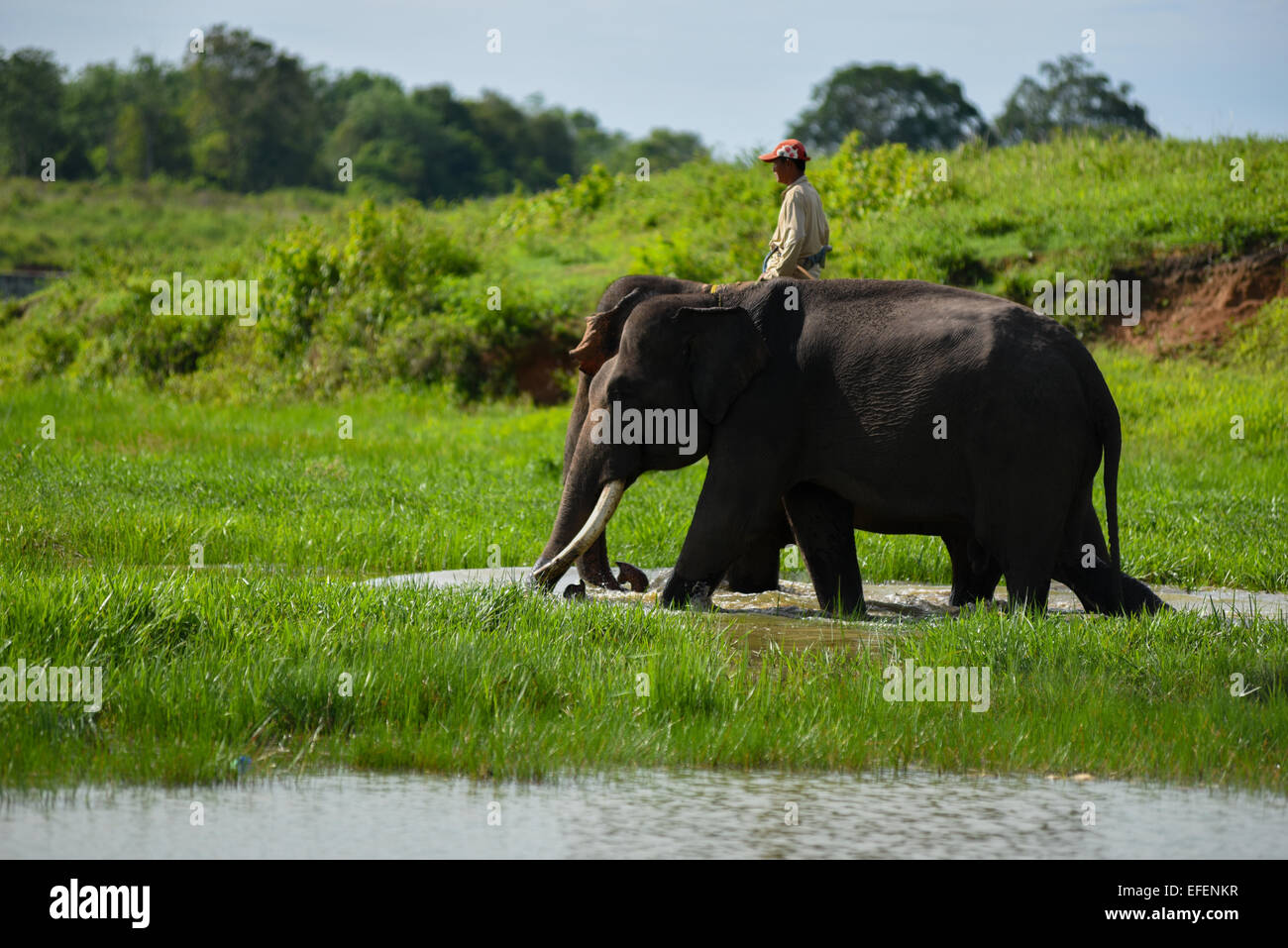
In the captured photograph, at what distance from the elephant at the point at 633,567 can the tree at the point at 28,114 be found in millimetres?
65470

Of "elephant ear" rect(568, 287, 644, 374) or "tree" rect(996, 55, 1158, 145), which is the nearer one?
"elephant ear" rect(568, 287, 644, 374)

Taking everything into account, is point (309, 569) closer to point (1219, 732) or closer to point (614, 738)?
point (614, 738)

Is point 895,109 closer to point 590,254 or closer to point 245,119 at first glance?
point 245,119

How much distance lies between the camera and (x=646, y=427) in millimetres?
9742

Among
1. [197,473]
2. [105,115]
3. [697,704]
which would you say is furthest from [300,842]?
[105,115]

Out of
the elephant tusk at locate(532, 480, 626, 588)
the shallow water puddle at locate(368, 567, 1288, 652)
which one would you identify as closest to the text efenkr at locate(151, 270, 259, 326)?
the shallow water puddle at locate(368, 567, 1288, 652)

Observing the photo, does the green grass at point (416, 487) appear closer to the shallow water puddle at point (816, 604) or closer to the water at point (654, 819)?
the shallow water puddle at point (816, 604)

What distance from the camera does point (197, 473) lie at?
14.8m

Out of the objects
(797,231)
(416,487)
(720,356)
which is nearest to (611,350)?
(720,356)

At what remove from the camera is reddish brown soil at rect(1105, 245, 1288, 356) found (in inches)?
825

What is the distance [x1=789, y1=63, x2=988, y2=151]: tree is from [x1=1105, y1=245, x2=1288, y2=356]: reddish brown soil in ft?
155

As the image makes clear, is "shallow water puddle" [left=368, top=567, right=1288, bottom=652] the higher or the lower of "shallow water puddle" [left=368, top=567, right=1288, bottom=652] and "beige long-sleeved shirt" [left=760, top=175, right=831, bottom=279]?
the lower

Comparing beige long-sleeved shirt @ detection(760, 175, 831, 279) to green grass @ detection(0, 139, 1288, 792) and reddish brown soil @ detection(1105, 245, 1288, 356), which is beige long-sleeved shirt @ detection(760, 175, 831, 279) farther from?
reddish brown soil @ detection(1105, 245, 1288, 356)
